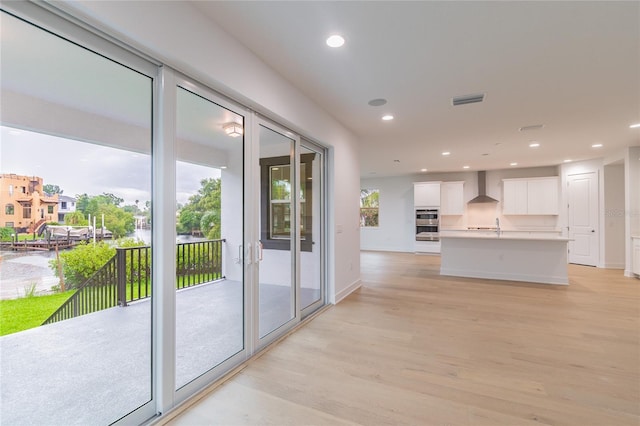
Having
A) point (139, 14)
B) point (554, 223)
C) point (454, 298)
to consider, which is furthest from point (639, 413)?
point (554, 223)

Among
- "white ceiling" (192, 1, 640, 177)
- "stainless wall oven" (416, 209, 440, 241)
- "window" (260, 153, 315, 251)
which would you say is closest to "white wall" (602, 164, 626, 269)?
"white ceiling" (192, 1, 640, 177)

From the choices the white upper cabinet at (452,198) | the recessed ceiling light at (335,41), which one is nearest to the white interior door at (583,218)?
the white upper cabinet at (452,198)

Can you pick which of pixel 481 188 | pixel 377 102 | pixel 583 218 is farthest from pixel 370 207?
pixel 377 102

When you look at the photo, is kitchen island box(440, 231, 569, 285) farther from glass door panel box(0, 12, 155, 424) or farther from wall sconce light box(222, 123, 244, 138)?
glass door panel box(0, 12, 155, 424)

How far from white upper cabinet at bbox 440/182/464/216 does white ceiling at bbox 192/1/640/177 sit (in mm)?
4575

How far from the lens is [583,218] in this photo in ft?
25.1

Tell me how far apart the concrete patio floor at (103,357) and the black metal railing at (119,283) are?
0.34 feet

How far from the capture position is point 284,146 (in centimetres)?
364

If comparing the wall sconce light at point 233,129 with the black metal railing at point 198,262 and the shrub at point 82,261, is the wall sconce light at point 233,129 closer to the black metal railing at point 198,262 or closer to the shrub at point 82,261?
the black metal railing at point 198,262

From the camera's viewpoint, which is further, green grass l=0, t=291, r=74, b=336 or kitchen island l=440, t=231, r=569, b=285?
kitchen island l=440, t=231, r=569, b=285

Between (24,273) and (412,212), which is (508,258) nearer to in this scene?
A: (412,212)

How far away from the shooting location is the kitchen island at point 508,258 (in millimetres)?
5605

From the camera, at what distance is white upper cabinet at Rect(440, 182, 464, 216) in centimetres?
959

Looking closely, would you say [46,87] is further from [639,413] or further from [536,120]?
[536,120]
